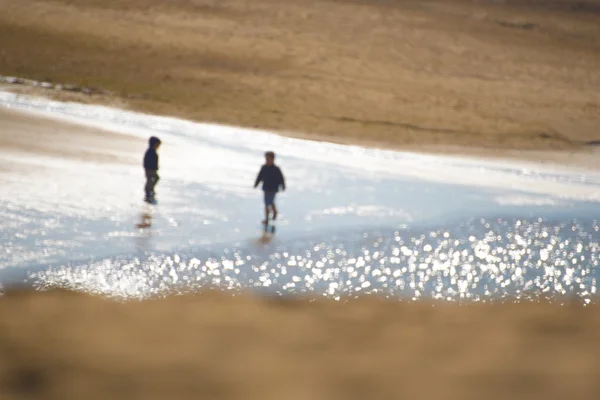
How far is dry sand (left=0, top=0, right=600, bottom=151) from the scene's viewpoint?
67.5 feet

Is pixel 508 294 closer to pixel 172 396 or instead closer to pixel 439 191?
pixel 172 396

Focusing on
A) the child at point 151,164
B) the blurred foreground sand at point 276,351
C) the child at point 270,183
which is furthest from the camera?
the child at point 151,164

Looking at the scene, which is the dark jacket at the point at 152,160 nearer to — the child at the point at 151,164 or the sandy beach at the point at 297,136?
the child at the point at 151,164

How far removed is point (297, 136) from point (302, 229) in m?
8.85

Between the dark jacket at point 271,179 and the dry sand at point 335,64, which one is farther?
the dry sand at point 335,64

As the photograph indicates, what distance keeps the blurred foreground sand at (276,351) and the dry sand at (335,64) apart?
12678mm

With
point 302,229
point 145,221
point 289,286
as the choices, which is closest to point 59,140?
point 145,221

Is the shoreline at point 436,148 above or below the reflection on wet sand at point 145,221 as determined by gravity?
above

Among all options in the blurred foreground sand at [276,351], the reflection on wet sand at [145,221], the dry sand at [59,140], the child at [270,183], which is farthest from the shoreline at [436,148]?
the blurred foreground sand at [276,351]

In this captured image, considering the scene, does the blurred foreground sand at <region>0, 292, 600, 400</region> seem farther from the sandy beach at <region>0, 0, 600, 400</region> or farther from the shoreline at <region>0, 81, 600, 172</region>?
the shoreline at <region>0, 81, 600, 172</region>

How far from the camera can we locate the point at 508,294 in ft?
24.6

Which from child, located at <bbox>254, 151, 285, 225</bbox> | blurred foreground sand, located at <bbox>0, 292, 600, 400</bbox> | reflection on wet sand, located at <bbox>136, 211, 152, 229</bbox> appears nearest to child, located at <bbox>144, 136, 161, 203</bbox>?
reflection on wet sand, located at <bbox>136, 211, 152, 229</bbox>

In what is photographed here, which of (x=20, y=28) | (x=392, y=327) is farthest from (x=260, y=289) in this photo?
(x=20, y=28)

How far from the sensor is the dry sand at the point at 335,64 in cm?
2056
